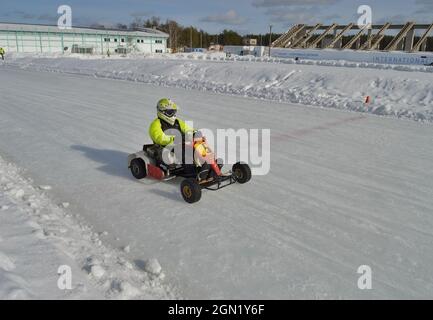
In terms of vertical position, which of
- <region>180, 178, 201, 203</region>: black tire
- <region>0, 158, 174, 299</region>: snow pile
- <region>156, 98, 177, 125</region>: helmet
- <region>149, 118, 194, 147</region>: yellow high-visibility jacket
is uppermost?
<region>156, 98, 177, 125</region>: helmet

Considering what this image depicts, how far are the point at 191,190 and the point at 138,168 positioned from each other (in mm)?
1264

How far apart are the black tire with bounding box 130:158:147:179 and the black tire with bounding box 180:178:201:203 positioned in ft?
3.28

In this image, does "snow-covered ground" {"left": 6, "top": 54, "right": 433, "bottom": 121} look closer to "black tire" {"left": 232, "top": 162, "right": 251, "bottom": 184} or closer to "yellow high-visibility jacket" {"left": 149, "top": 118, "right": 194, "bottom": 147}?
"black tire" {"left": 232, "top": 162, "right": 251, "bottom": 184}

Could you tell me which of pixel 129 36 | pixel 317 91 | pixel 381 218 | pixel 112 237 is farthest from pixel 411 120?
pixel 129 36

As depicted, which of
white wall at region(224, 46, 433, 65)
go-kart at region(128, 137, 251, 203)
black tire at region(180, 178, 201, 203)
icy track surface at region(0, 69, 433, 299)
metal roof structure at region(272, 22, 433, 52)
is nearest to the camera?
icy track surface at region(0, 69, 433, 299)

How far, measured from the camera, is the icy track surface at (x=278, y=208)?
326 centimetres

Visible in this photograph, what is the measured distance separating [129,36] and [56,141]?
203 feet

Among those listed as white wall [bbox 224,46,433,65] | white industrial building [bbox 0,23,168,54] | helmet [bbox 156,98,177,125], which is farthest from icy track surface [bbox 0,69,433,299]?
white industrial building [bbox 0,23,168,54]

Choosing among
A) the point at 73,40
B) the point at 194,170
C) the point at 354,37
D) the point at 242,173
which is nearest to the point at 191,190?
the point at 194,170

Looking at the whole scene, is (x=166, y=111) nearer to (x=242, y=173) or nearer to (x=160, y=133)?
(x=160, y=133)

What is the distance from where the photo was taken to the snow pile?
2.81 metres

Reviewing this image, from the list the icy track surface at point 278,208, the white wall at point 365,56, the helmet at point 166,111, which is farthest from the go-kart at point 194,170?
the white wall at point 365,56

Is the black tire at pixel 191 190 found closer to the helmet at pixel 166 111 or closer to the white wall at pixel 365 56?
the helmet at pixel 166 111

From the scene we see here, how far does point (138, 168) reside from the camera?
5387mm
